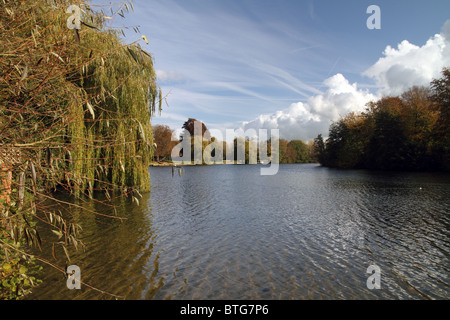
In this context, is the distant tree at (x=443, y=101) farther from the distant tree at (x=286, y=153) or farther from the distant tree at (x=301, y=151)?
the distant tree at (x=301, y=151)

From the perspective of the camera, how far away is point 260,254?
25.2ft

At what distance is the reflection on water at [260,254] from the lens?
18.7 feet

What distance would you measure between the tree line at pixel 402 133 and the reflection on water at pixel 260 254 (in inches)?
1043

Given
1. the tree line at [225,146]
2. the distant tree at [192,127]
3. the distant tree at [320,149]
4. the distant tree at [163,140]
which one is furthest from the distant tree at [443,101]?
the distant tree at [192,127]

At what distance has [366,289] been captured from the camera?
18.9 ft

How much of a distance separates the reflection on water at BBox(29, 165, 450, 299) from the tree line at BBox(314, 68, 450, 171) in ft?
86.9

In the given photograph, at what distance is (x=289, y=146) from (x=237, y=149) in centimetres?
4011

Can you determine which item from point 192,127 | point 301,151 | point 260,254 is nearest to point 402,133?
point 260,254

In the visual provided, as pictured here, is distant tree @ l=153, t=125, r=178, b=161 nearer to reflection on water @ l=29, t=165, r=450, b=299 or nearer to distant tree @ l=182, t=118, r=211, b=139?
distant tree @ l=182, t=118, r=211, b=139

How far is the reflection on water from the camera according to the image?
569 cm

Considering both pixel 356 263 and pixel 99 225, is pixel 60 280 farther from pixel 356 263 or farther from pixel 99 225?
pixel 356 263

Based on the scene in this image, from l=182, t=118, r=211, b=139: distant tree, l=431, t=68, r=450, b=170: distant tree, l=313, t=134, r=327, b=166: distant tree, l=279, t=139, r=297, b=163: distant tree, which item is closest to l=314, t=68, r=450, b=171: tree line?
l=431, t=68, r=450, b=170: distant tree
